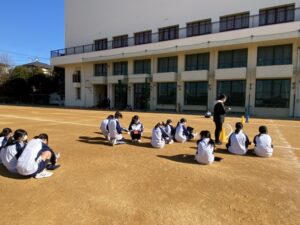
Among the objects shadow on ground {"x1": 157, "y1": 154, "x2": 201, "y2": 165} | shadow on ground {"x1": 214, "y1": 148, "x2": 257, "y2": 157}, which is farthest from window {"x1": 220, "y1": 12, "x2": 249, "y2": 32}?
shadow on ground {"x1": 157, "y1": 154, "x2": 201, "y2": 165}

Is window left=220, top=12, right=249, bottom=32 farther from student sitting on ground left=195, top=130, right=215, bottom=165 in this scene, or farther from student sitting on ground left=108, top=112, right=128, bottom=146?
student sitting on ground left=195, top=130, right=215, bottom=165

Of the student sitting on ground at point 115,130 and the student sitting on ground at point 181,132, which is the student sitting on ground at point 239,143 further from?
the student sitting on ground at point 115,130

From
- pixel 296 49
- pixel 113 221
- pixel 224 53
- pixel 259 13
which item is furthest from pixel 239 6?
pixel 113 221

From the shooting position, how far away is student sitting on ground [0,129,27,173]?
509cm

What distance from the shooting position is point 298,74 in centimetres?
2098

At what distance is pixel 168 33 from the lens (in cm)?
2888

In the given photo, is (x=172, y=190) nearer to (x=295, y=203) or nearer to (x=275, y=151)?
(x=295, y=203)

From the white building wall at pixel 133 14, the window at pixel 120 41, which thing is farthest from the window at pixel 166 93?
the window at pixel 120 41

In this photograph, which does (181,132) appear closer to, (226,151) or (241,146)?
(226,151)

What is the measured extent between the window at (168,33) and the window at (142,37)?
1536mm

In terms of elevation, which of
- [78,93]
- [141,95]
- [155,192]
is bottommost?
[155,192]

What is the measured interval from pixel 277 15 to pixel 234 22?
3.73 m

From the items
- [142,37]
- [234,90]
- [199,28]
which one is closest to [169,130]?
[234,90]

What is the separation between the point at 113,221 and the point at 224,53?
78.7 feet
